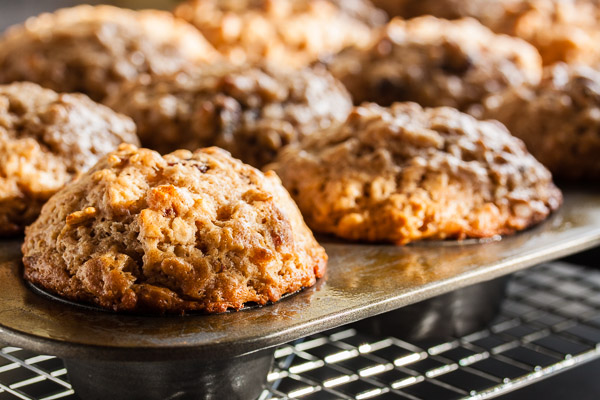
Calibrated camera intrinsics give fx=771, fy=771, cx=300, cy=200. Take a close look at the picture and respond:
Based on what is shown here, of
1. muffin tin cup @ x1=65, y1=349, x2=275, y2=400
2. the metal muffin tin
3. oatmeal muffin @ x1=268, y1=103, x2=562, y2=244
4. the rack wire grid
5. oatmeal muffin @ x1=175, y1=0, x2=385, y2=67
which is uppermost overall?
oatmeal muffin @ x1=175, y1=0, x2=385, y2=67

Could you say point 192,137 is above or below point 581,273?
above

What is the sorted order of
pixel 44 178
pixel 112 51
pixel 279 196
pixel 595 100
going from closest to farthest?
pixel 279 196 < pixel 44 178 < pixel 595 100 < pixel 112 51

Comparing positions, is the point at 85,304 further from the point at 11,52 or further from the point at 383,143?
→ the point at 11,52

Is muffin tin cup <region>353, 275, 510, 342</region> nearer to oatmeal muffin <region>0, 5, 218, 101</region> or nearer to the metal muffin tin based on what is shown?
the metal muffin tin

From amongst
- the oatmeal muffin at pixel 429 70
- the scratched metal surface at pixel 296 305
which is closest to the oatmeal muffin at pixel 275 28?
the oatmeal muffin at pixel 429 70

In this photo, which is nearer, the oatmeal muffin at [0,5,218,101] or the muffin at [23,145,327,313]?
the muffin at [23,145,327,313]

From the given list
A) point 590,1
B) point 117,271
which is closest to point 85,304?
point 117,271

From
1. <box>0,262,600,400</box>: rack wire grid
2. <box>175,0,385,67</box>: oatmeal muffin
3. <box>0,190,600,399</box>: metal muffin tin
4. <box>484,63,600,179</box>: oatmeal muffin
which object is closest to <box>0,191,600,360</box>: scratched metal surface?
<box>0,190,600,399</box>: metal muffin tin

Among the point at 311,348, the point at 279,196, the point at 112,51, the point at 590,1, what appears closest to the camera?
the point at 279,196
